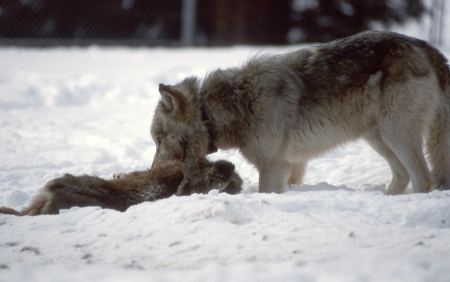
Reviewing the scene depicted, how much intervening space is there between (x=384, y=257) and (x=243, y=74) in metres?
3.00

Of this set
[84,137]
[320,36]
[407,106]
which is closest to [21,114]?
[84,137]

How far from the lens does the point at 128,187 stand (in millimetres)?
4918

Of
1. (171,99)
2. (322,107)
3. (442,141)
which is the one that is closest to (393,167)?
(442,141)

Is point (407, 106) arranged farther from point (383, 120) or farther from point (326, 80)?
point (326, 80)

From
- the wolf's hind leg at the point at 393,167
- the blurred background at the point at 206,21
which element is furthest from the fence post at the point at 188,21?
the wolf's hind leg at the point at 393,167

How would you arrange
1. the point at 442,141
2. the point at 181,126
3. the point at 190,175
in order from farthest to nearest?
the point at 181,126
the point at 442,141
the point at 190,175

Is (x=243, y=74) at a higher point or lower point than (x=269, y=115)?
higher

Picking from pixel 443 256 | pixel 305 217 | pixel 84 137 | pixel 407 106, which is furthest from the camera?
pixel 84 137

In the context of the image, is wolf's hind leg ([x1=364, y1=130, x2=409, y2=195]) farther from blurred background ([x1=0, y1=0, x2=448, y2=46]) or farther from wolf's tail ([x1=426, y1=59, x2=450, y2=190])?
blurred background ([x1=0, y1=0, x2=448, y2=46])

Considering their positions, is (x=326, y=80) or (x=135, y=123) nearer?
(x=326, y=80)

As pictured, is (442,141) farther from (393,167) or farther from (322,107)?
(322,107)

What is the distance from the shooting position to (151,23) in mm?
15500

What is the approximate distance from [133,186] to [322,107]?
1988 mm

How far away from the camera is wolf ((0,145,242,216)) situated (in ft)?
15.2
